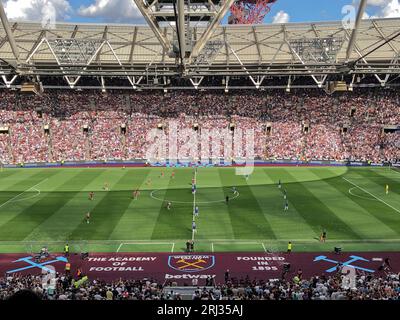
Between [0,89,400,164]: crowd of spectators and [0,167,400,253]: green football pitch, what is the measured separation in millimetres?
10288

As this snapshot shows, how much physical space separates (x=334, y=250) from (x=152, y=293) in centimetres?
1454

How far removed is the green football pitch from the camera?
30.0 m

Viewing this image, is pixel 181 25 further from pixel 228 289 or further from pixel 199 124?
pixel 199 124

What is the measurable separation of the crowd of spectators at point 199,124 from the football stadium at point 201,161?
215mm

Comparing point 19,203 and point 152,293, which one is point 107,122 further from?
point 152,293

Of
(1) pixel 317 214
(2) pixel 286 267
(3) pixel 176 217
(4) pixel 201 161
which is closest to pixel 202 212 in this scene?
(3) pixel 176 217

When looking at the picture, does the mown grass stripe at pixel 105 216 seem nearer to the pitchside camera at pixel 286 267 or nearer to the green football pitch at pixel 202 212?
the green football pitch at pixel 202 212

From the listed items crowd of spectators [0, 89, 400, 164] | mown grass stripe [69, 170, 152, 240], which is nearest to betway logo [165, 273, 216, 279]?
mown grass stripe [69, 170, 152, 240]

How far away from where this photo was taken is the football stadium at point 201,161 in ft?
73.6

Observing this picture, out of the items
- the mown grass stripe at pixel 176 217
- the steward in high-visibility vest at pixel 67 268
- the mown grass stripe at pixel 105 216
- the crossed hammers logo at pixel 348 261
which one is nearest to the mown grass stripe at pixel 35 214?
the mown grass stripe at pixel 105 216
